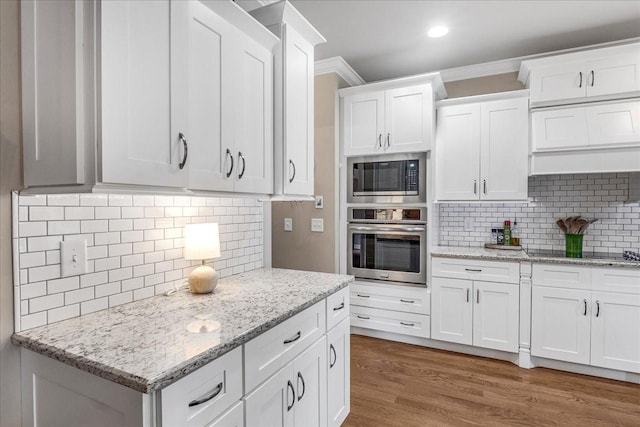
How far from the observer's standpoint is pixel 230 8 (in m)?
1.50

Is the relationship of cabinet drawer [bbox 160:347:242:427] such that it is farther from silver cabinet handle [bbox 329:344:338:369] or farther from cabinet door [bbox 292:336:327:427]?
silver cabinet handle [bbox 329:344:338:369]

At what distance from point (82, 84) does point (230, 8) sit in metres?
0.75

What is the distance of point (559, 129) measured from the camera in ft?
9.50

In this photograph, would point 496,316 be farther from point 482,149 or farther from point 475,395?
point 482,149

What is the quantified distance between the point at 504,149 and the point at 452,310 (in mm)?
1510

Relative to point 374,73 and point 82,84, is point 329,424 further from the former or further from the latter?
point 374,73

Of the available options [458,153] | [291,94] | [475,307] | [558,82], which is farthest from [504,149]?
[291,94]

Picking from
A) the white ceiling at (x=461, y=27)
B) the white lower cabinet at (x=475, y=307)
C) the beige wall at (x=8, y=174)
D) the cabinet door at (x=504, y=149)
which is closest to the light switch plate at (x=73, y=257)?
the beige wall at (x=8, y=174)

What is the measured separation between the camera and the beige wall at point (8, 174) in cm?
112

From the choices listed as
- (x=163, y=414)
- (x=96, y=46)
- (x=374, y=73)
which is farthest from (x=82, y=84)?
(x=374, y=73)

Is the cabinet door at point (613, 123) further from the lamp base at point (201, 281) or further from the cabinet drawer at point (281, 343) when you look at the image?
the lamp base at point (201, 281)

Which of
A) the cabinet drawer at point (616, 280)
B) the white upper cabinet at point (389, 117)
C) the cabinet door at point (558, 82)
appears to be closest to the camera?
the cabinet drawer at point (616, 280)

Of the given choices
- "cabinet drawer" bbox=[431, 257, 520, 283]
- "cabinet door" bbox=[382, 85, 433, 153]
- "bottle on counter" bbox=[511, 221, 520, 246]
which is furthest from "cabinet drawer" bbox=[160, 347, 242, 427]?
"bottle on counter" bbox=[511, 221, 520, 246]

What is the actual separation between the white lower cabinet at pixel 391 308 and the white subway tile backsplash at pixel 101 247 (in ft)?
6.09
